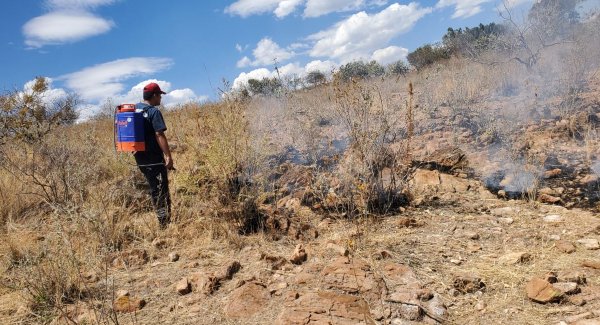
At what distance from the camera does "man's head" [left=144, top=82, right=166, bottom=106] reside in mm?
4055

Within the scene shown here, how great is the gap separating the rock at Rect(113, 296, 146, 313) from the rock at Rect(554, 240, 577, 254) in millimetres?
2707

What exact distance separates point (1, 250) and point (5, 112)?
559cm

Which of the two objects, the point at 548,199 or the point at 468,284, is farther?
the point at 548,199

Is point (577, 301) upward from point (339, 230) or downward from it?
downward

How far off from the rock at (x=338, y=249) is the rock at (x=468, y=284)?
735 millimetres

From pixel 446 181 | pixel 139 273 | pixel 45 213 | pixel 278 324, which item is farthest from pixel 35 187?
pixel 446 181

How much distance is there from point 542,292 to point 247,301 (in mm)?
1617

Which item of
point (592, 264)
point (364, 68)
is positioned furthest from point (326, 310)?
point (364, 68)

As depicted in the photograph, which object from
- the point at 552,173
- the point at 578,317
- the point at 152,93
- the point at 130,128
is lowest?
the point at 578,317

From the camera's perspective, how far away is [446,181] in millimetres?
4184

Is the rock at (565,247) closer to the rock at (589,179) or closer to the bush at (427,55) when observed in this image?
the rock at (589,179)

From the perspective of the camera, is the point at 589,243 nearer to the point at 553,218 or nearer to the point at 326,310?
the point at 553,218

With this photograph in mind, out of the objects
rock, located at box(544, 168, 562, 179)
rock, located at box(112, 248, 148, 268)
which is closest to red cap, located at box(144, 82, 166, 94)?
rock, located at box(112, 248, 148, 268)

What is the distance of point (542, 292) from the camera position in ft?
→ 7.14
